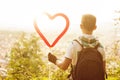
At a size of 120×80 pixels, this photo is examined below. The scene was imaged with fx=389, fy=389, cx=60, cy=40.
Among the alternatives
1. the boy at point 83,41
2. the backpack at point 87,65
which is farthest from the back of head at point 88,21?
the backpack at point 87,65

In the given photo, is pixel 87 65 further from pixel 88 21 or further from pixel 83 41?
pixel 88 21

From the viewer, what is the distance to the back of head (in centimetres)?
389

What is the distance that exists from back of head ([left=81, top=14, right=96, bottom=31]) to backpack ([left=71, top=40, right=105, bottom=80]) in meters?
0.18

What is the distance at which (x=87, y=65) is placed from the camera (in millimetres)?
3838

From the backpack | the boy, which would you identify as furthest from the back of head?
the backpack

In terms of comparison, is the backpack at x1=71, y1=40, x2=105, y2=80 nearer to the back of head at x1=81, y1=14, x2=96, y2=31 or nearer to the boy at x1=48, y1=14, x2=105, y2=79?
the boy at x1=48, y1=14, x2=105, y2=79

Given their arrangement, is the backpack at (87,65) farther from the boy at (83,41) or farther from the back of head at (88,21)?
the back of head at (88,21)

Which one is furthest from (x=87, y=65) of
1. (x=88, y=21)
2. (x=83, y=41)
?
(x=88, y=21)

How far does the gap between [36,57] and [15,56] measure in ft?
6.89

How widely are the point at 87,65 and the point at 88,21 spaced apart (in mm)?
441

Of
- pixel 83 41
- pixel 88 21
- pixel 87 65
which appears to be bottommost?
pixel 87 65

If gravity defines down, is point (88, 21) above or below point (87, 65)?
above

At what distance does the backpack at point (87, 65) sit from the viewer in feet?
12.6

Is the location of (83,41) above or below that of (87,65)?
above
